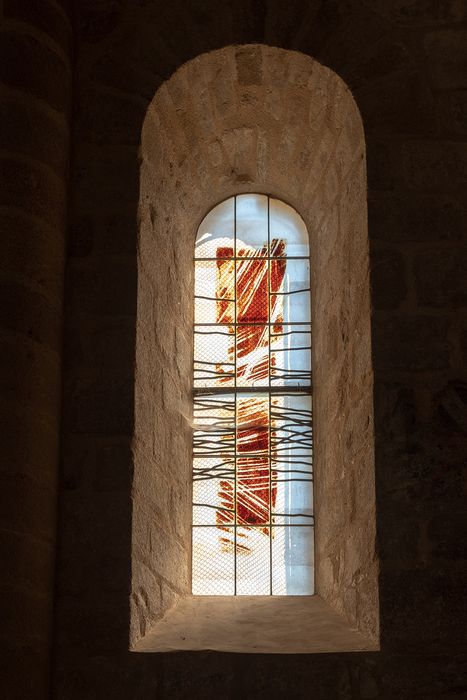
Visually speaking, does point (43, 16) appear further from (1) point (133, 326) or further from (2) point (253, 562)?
(2) point (253, 562)

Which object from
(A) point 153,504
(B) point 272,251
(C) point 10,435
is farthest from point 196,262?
(C) point 10,435

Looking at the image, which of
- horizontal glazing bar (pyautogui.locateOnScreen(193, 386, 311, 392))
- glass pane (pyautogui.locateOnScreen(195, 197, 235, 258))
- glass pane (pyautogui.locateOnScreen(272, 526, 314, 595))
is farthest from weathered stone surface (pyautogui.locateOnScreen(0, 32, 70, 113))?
glass pane (pyautogui.locateOnScreen(272, 526, 314, 595))

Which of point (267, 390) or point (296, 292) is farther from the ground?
point (296, 292)

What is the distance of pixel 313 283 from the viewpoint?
211 inches

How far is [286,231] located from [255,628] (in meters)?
2.15

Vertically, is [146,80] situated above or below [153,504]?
above

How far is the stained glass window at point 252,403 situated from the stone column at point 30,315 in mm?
1316

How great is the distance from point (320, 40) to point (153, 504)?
193cm

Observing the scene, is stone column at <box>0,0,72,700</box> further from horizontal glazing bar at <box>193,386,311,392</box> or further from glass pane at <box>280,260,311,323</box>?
glass pane at <box>280,260,311,323</box>

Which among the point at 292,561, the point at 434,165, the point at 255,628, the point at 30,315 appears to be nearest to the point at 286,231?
the point at 434,165

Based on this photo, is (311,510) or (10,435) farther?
(311,510)

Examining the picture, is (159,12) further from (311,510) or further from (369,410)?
(311,510)

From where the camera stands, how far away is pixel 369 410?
4.00 meters

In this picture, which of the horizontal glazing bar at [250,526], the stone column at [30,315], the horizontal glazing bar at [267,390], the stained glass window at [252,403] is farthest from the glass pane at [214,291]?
the stone column at [30,315]
